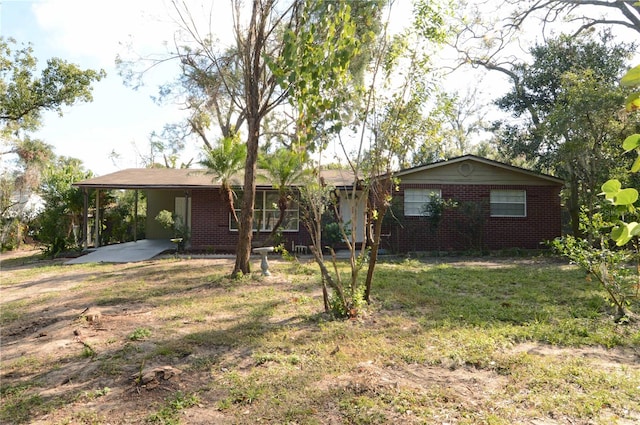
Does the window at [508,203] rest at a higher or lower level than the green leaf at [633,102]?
higher

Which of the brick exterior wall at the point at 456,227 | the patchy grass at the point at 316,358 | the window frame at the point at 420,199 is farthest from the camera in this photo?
the window frame at the point at 420,199

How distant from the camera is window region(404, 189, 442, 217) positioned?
16781mm

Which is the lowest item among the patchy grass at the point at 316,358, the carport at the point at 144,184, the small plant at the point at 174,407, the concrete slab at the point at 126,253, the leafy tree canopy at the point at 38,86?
the small plant at the point at 174,407

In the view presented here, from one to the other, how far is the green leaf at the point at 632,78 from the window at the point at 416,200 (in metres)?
16.1

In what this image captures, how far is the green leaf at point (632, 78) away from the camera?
80 cm

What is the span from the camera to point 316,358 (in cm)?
501

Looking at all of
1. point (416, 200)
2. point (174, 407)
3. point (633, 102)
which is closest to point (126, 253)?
point (416, 200)

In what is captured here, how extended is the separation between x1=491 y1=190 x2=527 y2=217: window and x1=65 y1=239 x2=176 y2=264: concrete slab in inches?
500

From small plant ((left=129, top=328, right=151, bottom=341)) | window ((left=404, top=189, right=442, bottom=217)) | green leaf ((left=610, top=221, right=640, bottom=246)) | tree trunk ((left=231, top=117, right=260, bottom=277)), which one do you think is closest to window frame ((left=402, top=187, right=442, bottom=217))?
window ((left=404, top=189, right=442, bottom=217))

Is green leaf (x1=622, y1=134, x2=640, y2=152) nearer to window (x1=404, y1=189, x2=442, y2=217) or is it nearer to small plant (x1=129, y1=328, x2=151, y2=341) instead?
small plant (x1=129, y1=328, x2=151, y2=341)

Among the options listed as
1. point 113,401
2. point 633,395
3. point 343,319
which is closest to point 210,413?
point 113,401

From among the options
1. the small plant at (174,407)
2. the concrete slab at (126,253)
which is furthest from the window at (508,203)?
the small plant at (174,407)

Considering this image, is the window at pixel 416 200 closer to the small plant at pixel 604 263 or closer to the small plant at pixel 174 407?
the small plant at pixel 604 263

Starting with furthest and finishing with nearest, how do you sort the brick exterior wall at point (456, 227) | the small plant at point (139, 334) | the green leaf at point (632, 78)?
the brick exterior wall at point (456, 227), the small plant at point (139, 334), the green leaf at point (632, 78)
